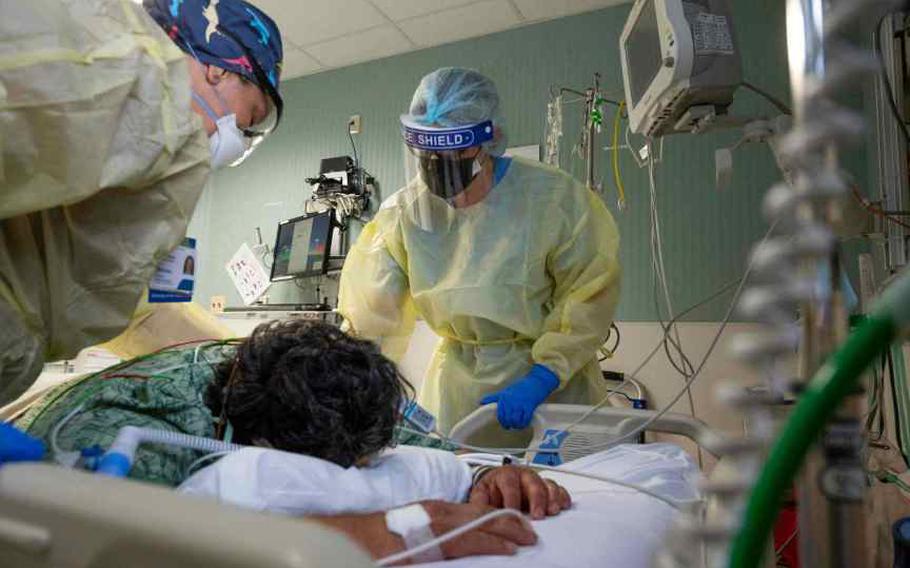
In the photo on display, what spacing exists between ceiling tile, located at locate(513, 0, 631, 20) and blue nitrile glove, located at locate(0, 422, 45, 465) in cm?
304

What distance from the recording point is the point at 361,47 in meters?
3.56

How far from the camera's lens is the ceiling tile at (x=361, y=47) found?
11.1ft

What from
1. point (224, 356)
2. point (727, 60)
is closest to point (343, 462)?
point (224, 356)

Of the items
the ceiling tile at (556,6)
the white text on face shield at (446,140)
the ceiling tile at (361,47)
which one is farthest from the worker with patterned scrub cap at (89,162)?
the ceiling tile at (361,47)

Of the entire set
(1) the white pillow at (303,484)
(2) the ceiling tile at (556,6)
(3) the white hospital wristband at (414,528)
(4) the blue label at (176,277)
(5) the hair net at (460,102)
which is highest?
(2) the ceiling tile at (556,6)

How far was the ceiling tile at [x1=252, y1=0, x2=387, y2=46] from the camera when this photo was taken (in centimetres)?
312

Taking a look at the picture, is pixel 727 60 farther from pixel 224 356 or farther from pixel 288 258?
pixel 288 258

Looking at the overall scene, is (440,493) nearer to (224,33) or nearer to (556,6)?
(224,33)

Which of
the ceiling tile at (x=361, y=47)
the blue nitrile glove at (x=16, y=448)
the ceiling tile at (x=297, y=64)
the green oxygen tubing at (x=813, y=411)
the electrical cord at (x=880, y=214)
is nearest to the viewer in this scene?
the green oxygen tubing at (x=813, y=411)

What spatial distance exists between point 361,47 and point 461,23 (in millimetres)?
673

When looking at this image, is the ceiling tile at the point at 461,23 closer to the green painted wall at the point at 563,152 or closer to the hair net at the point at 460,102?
the green painted wall at the point at 563,152

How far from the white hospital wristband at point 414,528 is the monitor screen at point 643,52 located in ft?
3.92

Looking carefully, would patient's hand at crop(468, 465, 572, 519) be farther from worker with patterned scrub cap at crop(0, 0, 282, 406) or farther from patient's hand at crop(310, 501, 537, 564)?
worker with patterned scrub cap at crop(0, 0, 282, 406)

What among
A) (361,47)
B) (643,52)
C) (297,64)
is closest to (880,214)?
(643,52)
